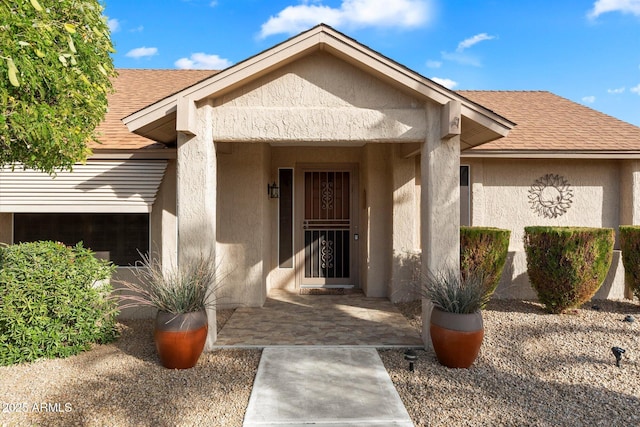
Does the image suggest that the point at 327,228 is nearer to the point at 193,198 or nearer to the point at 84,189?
the point at 193,198

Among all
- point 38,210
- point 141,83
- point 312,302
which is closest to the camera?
point 38,210

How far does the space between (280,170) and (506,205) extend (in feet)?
18.4

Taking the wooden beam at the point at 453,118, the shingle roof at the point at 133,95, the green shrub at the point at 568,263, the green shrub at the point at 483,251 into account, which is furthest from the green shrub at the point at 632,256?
the shingle roof at the point at 133,95

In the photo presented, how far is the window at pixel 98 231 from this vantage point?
7.57m

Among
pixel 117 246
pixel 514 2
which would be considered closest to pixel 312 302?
pixel 117 246

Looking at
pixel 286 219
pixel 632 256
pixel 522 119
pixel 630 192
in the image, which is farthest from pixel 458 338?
pixel 522 119

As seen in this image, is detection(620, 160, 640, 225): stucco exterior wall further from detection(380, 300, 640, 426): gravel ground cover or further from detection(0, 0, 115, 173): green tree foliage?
Answer: detection(0, 0, 115, 173): green tree foliage

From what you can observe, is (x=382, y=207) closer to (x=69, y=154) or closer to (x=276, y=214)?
(x=276, y=214)

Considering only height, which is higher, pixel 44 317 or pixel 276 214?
pixel 276 214

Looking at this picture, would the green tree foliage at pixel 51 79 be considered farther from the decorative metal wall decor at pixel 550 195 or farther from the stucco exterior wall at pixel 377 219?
the decorative metal wall decor at pixel 550 195

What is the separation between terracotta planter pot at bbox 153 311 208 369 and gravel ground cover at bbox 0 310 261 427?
Result: 5.5 inches

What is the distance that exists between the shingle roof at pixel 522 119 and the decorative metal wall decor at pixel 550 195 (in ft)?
2.70

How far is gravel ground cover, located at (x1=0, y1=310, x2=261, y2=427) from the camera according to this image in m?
3.91

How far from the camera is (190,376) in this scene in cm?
484
